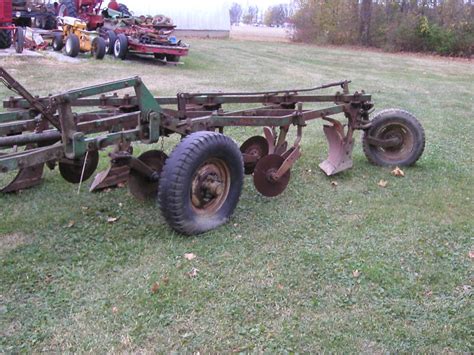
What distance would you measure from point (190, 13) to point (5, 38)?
17331 mm

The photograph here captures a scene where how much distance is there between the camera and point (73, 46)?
51.8 feet

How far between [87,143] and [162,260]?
0.99 m

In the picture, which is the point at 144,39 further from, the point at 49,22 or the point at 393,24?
the point at 393,24

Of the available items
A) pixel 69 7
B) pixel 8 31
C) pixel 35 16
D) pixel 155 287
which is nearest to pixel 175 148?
pixel 155 287

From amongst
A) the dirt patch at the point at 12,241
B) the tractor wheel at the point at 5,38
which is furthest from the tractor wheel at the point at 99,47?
the dirt patch at the point at 12,241

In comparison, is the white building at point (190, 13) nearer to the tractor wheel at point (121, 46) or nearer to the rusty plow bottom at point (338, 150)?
the tractor wheel at point (121, 46)

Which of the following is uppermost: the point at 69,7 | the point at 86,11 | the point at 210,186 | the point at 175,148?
the point at 69,7

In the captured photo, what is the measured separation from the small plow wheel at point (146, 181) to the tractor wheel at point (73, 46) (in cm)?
1234

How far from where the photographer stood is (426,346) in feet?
9.81

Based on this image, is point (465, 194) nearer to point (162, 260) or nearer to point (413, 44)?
point (162, 260)

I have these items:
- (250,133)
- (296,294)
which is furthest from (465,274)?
(250,133)

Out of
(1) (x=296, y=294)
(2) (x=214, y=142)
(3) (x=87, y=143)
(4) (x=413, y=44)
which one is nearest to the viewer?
(1) (x=296, y=294)

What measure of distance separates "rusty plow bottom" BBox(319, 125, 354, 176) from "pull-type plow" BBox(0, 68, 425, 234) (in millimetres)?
11

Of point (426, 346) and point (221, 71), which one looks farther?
point (221, 71)
